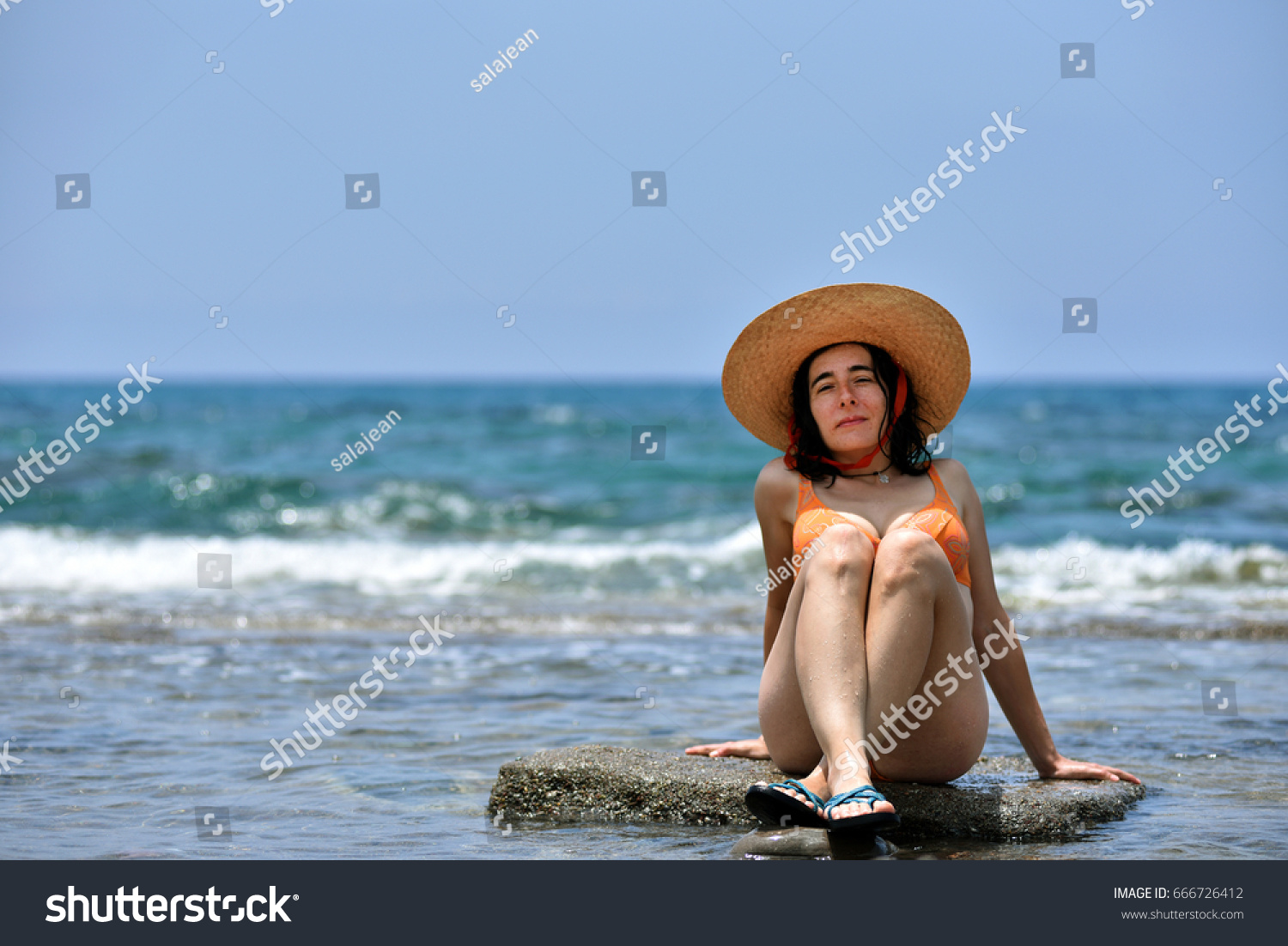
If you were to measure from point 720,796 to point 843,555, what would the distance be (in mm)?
916

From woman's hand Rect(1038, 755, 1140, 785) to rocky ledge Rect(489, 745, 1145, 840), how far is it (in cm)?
3

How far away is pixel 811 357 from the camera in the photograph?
12.0 ft

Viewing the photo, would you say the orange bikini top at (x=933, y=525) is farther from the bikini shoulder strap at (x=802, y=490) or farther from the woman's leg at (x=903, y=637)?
the woman's leg at (x=903, y=637)

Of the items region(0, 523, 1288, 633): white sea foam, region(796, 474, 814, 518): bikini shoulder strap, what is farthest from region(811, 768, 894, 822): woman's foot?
region(0, 523, 1288, 633): white sea foam

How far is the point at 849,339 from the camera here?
3.63 m

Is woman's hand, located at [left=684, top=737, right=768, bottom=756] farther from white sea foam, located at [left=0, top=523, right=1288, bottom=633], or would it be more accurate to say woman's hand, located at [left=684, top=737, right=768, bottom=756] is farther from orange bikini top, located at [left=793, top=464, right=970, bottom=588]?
white sea foam, located at [left=0, top=523, right=1288, bottom=633]

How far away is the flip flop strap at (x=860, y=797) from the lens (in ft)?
9.61

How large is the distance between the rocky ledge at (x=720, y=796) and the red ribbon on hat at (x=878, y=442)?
3.12 ft

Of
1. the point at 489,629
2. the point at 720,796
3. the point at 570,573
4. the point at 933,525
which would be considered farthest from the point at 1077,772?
the point at 570,573

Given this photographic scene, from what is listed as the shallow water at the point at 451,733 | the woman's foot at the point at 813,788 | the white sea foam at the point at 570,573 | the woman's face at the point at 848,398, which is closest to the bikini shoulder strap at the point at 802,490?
the woman's face at the point at 848,398

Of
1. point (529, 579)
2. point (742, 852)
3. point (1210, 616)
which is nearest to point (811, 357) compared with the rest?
point (742, 852)
